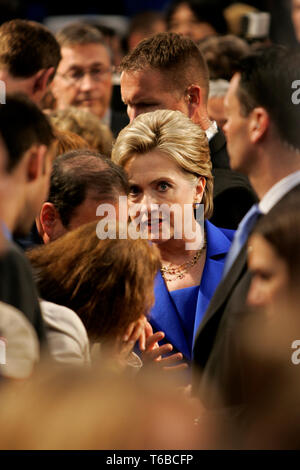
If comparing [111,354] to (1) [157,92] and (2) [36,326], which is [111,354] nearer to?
(2) [36,326]

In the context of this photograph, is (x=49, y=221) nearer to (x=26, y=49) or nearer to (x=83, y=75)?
(x=26, y=49)

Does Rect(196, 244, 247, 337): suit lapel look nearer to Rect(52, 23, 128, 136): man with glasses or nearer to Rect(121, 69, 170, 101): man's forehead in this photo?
Rect(121, 69, 170, 101): man's forehead

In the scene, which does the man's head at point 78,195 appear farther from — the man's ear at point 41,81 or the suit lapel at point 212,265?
the man's ear at point 41,81

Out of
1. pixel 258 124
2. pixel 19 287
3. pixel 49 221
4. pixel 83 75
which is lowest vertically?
pixel 83 75

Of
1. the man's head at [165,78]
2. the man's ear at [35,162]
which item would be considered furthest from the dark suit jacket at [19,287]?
the man's head at [165,78]

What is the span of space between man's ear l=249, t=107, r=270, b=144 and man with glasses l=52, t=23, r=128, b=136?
6.71 ft

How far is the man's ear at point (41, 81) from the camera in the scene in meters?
2.35

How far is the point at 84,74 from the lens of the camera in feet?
12.3

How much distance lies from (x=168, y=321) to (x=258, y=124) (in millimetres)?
609

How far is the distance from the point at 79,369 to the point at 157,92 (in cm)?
111

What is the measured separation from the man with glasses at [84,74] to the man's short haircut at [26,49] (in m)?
0.98

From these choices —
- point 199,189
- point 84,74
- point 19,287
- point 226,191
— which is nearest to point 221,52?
point 84,74

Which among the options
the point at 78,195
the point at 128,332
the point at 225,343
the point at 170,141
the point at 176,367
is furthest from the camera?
the point at 170,141

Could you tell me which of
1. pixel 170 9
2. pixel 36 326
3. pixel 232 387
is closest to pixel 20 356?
pixel 36 326
